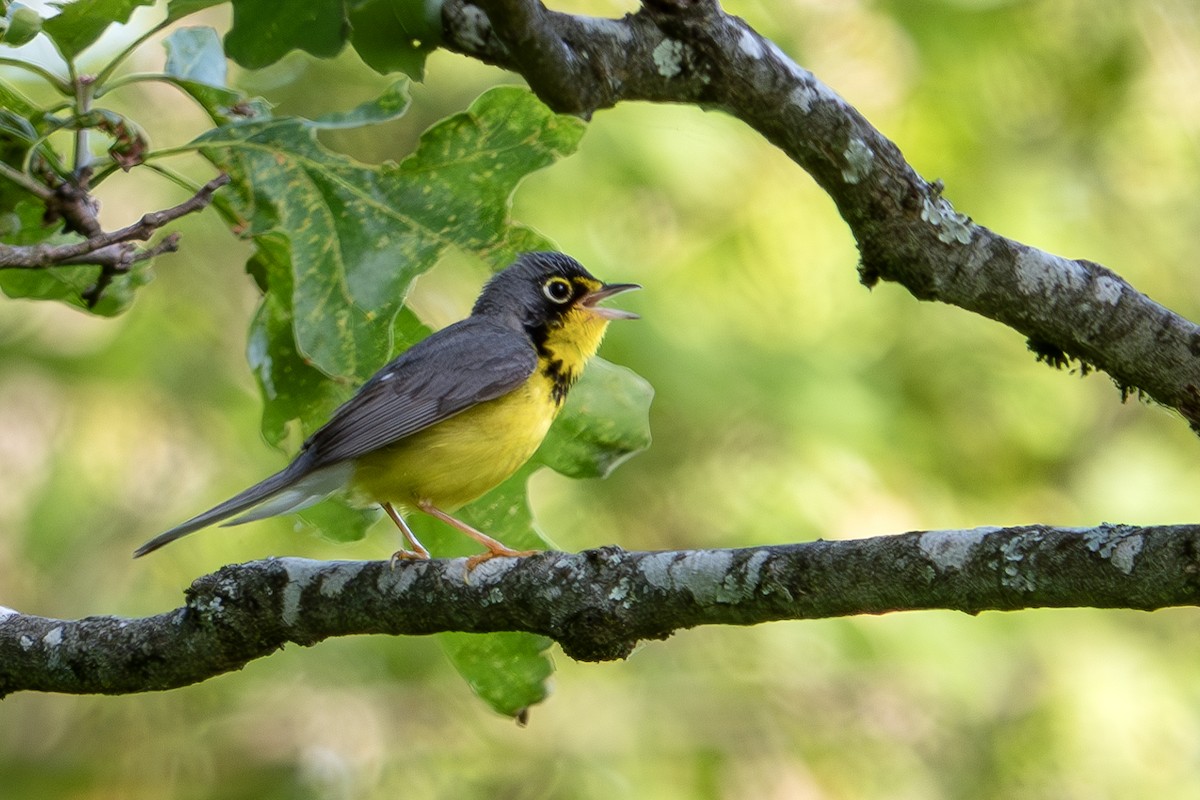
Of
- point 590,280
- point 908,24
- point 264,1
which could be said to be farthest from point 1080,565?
point 908,24

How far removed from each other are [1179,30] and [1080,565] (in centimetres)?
770

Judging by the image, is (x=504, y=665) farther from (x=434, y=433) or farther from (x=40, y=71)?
(x=40, y=71)

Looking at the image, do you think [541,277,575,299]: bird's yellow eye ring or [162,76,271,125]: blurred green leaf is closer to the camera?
[162,76,271,125]: blurred green leaf

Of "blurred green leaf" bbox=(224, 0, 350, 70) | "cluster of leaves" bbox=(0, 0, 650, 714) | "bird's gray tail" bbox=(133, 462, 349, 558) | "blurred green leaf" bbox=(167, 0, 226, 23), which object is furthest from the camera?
"bird's gray tail" bbox=(133, 462, 349, 558)

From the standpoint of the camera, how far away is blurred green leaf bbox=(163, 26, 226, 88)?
4.22m

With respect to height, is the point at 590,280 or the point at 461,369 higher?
the point at 590,280

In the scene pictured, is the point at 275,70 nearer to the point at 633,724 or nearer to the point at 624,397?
the point at 624,397

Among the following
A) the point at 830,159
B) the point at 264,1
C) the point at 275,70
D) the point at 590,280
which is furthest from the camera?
the point at 590,280

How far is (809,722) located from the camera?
323 inches

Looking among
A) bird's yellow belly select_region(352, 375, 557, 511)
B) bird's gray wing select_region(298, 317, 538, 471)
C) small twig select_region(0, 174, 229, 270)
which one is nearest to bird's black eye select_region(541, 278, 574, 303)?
bird's gray wing select_region(298, 317, 538, 471)

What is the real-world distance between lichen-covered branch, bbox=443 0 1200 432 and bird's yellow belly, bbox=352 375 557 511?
179 cm

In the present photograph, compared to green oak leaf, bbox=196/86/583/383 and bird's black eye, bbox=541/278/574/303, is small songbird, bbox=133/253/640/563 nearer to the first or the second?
bird's black eye, bbox=541/278/574/303

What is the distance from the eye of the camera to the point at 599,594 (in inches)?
126

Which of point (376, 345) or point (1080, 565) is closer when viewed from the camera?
point (1080, 565)
